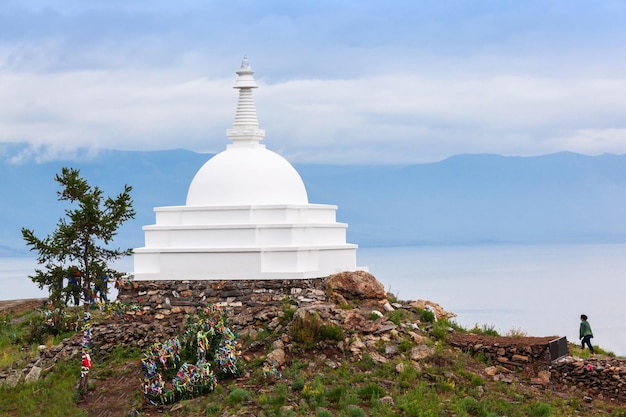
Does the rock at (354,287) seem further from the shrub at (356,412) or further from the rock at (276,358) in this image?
the shrub at (356,412)

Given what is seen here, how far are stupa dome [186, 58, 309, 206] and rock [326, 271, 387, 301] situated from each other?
267 centimetres

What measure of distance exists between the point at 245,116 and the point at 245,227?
4.03 metres

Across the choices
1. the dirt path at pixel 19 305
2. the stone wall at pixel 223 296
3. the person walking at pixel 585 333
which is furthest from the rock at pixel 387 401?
the dirt path at pixel 19 305

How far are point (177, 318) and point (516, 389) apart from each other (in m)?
8.96

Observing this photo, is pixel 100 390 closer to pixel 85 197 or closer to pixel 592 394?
pixel 85 197

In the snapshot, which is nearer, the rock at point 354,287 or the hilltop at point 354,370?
the hilltop at point 354,370

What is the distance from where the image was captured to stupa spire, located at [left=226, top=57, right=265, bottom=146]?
30.0 meters

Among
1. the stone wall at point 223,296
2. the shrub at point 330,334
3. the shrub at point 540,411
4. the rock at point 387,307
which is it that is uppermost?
the stone wall at point 223,296

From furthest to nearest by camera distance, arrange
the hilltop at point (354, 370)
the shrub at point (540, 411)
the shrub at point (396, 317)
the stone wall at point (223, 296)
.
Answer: the stone wall at point (223, 296)
the shrub at point (396, 317)
the shrub at point (540, 411)
the hilltop at point (354, 370)

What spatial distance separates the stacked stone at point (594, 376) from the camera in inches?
993

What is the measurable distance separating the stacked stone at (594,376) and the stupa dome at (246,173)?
8.59 m

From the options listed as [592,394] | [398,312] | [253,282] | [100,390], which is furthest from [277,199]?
[592,394]

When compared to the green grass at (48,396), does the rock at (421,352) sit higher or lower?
higher

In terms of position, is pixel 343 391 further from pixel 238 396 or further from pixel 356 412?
pixel 238 396
